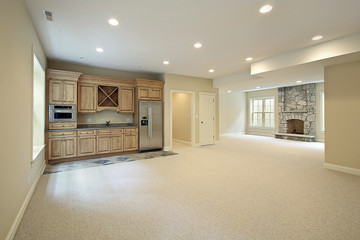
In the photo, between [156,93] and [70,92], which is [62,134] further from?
[156,93]

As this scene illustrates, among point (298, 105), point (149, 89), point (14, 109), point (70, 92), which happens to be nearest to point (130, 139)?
point (149, 89)

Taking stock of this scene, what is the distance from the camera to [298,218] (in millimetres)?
2252

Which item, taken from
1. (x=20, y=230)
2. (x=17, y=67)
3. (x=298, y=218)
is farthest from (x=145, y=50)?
(x=298, y=218)

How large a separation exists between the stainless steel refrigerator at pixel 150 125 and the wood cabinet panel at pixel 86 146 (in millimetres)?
1410

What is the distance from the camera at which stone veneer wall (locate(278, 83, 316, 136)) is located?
8500mm

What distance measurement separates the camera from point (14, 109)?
83.6 inches

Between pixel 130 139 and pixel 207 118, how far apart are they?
11.1ft

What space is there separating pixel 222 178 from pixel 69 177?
315 cm

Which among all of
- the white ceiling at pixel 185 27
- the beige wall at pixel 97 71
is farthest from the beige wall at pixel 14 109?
the beige wall at pixel 97 71

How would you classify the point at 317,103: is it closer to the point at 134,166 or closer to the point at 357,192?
the point at 357,192

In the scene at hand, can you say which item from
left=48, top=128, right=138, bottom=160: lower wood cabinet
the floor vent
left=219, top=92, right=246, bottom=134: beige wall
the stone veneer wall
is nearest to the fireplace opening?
the stone veneer wall

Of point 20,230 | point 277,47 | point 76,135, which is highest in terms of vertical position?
point 277,47

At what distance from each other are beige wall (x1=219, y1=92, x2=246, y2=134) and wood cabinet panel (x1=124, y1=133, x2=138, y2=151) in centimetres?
633

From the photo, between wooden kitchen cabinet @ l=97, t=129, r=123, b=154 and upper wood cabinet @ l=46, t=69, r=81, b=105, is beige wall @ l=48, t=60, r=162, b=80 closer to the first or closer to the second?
upper wood cabinet @ l=46, t=69, r=81, b=105
